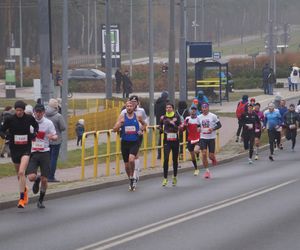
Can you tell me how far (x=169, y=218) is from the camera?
16047 millimetres

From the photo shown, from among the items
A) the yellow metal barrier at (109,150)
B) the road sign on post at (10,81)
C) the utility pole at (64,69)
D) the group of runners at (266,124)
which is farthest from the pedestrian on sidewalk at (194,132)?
the road sign on post at (10,81)

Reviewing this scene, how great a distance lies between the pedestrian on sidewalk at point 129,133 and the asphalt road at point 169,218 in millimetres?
715

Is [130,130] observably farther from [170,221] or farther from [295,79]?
[295,79]

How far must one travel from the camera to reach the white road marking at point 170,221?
13219mm

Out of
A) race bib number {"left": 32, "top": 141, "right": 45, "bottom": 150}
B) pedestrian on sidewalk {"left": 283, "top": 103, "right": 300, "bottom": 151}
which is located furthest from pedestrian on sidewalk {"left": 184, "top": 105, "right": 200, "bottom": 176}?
pedestrian on sidewalk {"left": 283, "top": 103, "right": 300, "bottom": 151}

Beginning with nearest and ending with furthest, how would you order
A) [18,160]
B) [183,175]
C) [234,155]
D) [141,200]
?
1. [18,160]
2. [141,200]
3. [183,175]
4. [234,155]

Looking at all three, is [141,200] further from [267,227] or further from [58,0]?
[58,0]

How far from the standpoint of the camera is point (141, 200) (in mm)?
19234

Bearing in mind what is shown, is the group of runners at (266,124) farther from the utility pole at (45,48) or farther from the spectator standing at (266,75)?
the spectator standing at (266,75)

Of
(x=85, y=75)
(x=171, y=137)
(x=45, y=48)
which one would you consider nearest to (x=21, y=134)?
(x=171, y=137)

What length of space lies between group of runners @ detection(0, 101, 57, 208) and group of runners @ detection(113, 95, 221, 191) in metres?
2.87

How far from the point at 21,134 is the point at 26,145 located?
8.5 inches

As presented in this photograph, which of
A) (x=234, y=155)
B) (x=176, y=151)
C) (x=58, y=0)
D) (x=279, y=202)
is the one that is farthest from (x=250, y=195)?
(x=58, y=0)

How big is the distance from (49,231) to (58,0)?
101148 millimetres
